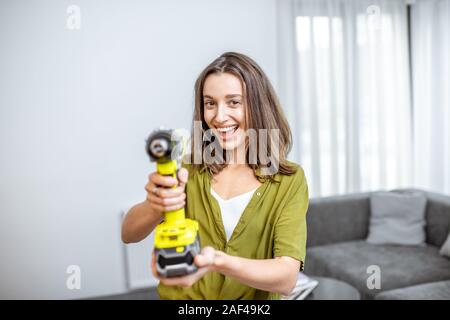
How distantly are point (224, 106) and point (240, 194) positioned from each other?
0.72 ft

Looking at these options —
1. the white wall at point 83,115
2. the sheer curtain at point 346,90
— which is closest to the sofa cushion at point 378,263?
the sheer curtain at point 346,90

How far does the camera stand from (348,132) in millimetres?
3855

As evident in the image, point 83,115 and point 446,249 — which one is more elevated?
point 83,115

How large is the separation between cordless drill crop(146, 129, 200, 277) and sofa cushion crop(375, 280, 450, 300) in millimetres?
1906

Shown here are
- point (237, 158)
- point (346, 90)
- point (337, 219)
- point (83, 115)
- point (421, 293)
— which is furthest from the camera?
point (346, 90)

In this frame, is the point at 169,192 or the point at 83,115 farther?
the point at 83,115

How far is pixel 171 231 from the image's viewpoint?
2.88 feet

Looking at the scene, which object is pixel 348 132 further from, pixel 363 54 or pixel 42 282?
pixel 42 282

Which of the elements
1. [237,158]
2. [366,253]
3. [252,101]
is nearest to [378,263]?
→ [366,253]

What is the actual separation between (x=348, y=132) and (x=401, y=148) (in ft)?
1.96

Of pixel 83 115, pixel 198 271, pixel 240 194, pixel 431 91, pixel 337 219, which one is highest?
pixel 431 91

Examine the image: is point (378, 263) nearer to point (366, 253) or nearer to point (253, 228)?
point (366, 253)

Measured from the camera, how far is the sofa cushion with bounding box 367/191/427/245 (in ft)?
10.7

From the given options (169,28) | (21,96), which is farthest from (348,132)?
(21,96)
